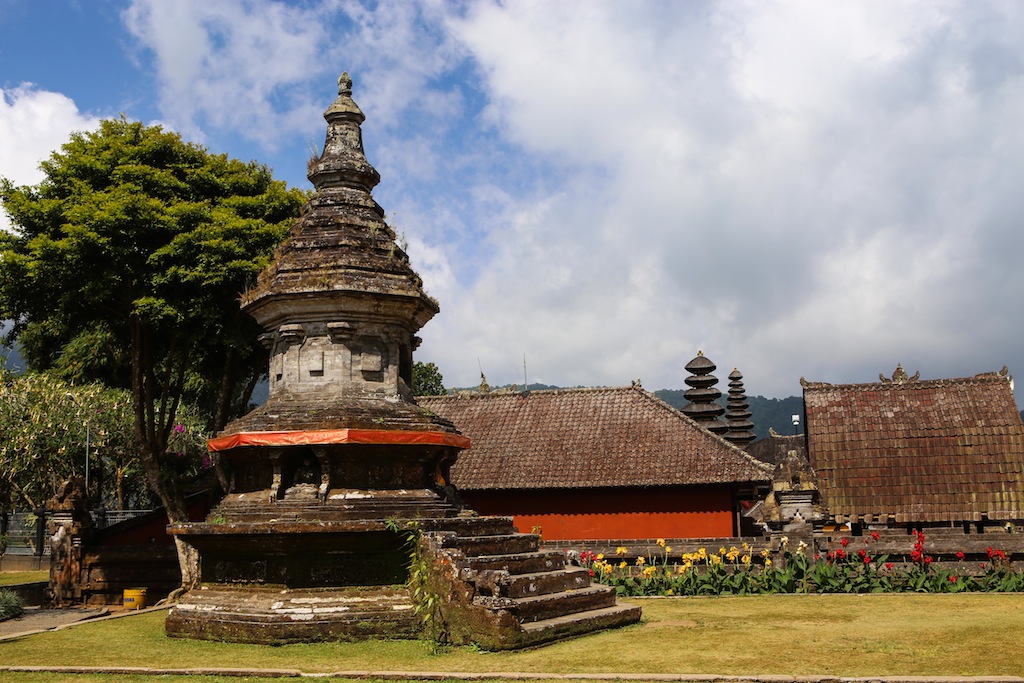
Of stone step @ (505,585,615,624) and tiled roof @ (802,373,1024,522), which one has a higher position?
tiled roof @ (802,373,1024,522)

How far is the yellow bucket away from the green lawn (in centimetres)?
1008

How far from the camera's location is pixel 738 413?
53.5m

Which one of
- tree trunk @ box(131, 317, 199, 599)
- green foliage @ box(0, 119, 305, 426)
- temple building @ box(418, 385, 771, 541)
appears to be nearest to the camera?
green foliage @ box(0, 119, 305, 426)

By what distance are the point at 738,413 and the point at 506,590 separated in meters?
45.2

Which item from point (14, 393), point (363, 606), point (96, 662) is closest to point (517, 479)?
point (363, 606)

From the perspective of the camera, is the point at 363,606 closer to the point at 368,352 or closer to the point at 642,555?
the point at 368,352

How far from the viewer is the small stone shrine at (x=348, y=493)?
11.0m

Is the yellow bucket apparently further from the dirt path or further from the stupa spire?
the stupa spire

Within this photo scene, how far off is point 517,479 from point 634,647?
16076mm

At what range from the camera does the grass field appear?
8.64 metres

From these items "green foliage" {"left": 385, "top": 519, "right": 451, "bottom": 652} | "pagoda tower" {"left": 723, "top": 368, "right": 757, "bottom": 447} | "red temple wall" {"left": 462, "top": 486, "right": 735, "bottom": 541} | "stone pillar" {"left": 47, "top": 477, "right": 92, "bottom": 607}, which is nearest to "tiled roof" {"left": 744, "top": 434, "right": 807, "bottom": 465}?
"pagoda tower" {"left": 723, "top": 368, "right": 757, "bottom": 447}

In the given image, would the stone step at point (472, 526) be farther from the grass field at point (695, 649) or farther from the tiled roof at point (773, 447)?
the tiled roof at point (773, 447)

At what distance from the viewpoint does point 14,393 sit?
35.8 metres

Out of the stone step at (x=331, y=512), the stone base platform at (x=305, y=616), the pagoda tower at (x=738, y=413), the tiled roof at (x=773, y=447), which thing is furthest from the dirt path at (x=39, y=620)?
the tiled roof at (x=773, y=447)
